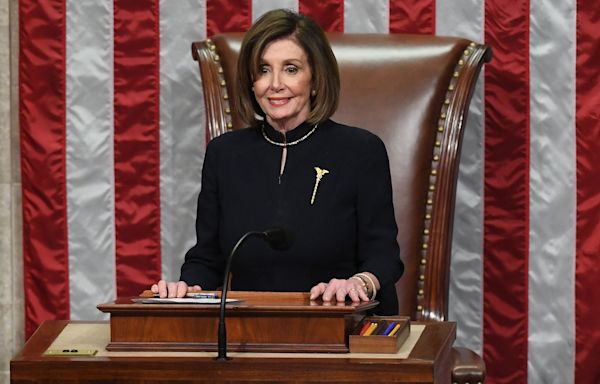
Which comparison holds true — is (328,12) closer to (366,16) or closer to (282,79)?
(366,16)

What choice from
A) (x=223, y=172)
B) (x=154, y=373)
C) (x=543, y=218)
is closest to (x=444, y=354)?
(x=154, y=373)

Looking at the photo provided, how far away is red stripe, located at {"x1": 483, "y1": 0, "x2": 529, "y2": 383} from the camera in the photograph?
3.79 metres

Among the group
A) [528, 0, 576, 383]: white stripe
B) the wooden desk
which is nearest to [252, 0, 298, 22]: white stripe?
[528, 0, 576, 383]: white stripe

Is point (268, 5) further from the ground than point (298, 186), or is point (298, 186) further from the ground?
point (268, 5)

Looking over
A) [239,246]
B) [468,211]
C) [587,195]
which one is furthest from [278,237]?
[587,195]

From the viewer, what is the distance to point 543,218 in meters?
3.80

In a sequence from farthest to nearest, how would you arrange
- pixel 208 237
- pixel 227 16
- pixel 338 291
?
pixel 227 16 < pixel 208 237 < pixel 338 291

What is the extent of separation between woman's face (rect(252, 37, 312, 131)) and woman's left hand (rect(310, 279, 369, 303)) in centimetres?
68

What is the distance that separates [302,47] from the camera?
9.52 ft

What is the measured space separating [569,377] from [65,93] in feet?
6.47

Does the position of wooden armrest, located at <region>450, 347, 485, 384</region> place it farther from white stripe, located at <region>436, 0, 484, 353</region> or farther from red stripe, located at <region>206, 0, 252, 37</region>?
red stripe, located at <region>206, 0, 252, 37</region>

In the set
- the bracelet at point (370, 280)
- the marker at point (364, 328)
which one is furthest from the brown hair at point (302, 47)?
the marker at point (364, 328)

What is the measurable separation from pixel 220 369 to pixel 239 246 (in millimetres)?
271

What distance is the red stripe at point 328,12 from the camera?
12.6 feet
